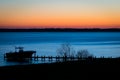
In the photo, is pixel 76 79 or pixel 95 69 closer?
pixel 76 79

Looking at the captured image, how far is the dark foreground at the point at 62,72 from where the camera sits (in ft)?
55.7

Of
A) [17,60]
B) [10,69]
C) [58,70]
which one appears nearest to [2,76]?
[10,69]

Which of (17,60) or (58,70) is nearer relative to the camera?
(58,70)

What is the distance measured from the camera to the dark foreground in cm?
1698

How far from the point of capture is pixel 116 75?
17844mm

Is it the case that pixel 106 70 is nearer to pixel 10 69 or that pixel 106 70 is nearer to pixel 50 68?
pixel 50 68

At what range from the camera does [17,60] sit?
62.8m

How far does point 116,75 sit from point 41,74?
4546mm

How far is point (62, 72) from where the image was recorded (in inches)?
716

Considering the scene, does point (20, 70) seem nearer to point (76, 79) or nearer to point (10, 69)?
point (10, 69)

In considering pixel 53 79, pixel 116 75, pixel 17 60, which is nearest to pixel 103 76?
pixel 116 75

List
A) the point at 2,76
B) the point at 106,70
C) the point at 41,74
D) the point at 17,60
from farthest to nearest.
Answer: the point at 17,60
the point at 106,70
the point at 41,74
the point at 2,76

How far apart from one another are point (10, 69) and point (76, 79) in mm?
4024

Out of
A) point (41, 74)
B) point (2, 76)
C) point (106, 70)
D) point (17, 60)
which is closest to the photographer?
point (2, 76)
